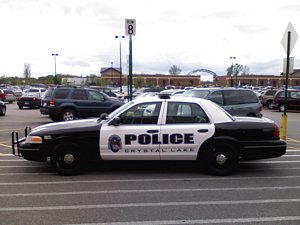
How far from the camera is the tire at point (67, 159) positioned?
672 centimetres

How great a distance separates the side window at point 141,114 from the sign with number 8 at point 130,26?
599 centimetres

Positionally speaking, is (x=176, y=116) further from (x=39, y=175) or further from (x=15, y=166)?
(x=15, y=166)

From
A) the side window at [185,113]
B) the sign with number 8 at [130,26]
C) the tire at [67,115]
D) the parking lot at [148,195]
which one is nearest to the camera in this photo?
the parking lot at [148,195]

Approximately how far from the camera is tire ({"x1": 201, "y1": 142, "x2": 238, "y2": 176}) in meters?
6.82

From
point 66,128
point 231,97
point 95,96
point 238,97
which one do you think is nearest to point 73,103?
point 95,96

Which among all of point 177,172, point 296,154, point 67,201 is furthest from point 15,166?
point 296,154

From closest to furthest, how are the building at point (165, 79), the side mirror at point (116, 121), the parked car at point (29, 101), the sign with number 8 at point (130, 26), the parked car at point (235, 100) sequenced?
the side mirror at point (116, 121) < the sign with number 8 at point (130, 26) < the parked car at point (235, 100) < the parked car at point (29, 101) < the building at point (165, 79)

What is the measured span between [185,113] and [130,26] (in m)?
6.25

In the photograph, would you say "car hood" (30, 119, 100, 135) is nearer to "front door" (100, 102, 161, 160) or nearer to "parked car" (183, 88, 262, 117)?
"front door" (100, 102, 161, 160)

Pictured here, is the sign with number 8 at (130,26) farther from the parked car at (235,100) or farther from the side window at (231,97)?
the side window at (231,97)

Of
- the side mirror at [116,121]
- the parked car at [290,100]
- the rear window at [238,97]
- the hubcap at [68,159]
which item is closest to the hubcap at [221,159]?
the side mirror at [116,121]

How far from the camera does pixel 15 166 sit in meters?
7.52

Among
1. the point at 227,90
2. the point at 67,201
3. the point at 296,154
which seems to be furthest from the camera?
the point at 227,90

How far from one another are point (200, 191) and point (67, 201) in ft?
7.02
